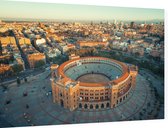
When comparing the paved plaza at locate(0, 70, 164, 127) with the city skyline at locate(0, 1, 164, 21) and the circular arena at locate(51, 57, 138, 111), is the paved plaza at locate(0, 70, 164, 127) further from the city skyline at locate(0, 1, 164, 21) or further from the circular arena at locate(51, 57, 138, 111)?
the city skyline at locate(0, 1, 164, 21)

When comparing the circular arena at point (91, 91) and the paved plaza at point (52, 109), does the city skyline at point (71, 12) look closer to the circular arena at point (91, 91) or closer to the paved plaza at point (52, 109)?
the circular arena at point (91, 91)

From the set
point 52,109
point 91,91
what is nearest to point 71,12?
point 91,91

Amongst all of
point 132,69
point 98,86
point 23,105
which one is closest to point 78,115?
point 98,86

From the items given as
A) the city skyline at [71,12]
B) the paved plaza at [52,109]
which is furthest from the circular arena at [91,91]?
the city skyline at [71,12]

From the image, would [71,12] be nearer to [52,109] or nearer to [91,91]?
[91,91]

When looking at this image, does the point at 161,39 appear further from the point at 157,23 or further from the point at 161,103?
the point at 161,103

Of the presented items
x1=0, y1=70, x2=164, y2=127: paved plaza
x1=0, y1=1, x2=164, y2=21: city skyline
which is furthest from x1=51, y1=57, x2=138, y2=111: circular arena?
x1=0, y1=1, x2=164, y2=21: city skyline
